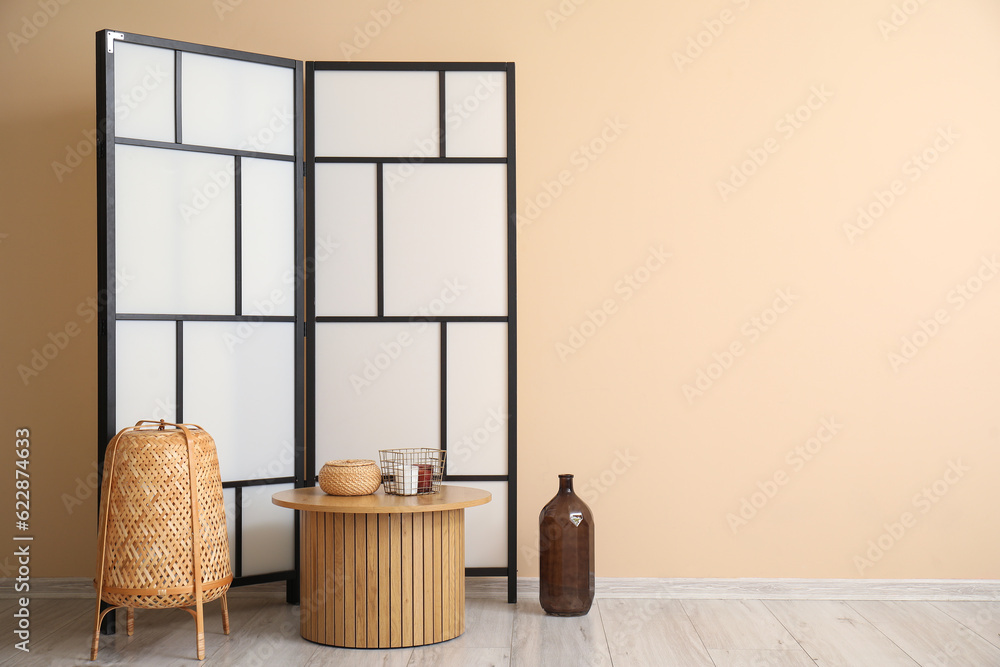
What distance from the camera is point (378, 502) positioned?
259 cm

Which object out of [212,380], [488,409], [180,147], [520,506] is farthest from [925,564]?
[180,147]

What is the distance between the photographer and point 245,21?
3414 millimetres

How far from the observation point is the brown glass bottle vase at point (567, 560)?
2973mm

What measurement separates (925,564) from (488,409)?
6.55ft

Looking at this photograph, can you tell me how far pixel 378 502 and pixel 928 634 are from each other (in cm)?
206

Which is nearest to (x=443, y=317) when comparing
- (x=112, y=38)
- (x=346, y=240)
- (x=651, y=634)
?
(x=346, y=240)

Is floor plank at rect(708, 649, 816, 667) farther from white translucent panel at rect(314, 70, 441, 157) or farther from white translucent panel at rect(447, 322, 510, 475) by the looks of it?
white translucent panel at rect(314, 70, 441, 157)

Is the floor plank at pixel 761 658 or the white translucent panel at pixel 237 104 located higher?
the white translucent panel at pixel 237 104

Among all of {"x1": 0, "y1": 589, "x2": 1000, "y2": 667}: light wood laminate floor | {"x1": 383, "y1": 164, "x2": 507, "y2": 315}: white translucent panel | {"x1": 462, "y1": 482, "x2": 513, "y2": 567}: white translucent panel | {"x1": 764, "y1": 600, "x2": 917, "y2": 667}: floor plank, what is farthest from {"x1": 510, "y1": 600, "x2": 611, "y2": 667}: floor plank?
{"x1": 383, "y1": 164, "x2": 507, "y2": 315}: white translucent panel

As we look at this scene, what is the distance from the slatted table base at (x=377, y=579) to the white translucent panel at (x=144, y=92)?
159 cm

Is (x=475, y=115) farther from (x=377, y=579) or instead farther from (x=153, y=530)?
(x=153, y=530)

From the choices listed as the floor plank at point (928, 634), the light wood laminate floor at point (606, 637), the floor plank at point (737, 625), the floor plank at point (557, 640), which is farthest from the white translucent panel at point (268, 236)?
the floor plank at point (928, 634)

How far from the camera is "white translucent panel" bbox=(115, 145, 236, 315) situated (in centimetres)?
286

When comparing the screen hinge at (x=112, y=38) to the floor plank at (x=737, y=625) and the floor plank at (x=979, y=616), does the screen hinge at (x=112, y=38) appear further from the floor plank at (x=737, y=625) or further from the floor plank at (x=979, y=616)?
the floor plank at (x=979, y=616)
